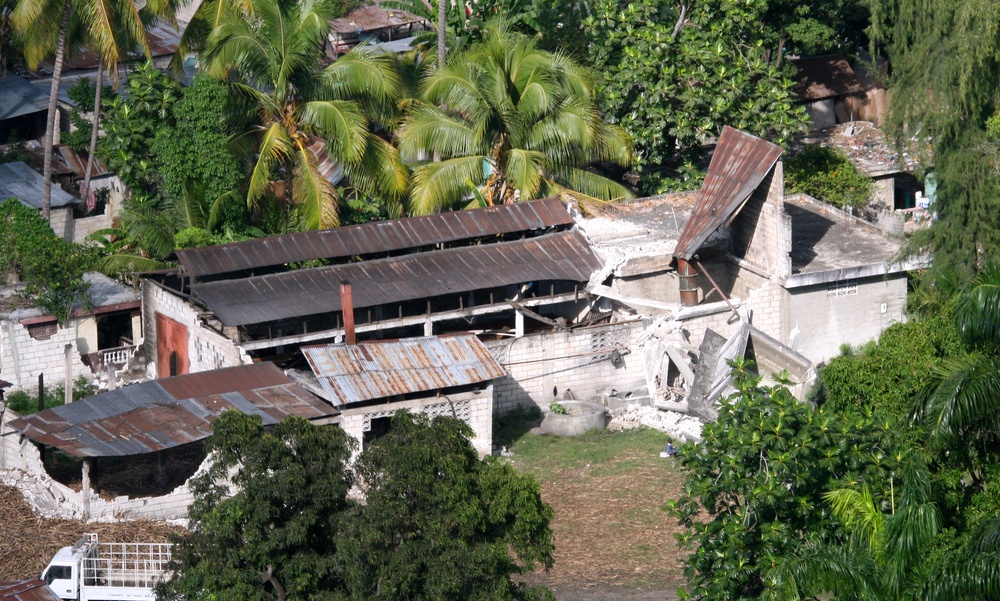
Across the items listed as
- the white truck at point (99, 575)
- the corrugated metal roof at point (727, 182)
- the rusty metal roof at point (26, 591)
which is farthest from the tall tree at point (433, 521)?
the corrugated metal roof at point (727, 182)

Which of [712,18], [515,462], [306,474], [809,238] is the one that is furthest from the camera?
[712,18]

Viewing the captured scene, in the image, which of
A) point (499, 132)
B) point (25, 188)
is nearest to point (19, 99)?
point (25, 188)

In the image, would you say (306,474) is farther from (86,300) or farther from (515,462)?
(86,300)

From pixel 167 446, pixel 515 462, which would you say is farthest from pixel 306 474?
pixel 515 462

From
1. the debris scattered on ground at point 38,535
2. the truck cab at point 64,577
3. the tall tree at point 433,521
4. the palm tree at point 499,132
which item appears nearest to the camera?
the tall tree at point 433,521

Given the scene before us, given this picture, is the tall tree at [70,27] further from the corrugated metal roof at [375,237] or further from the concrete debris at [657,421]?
the concrete debris at [657,421]

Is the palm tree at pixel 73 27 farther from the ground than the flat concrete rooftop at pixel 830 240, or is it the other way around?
the palm tree at pixel 73 27
